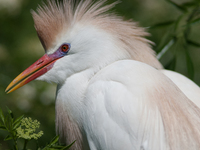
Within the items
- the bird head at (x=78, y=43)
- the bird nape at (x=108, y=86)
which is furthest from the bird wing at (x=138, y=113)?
the bird head at (x=78, y=43)

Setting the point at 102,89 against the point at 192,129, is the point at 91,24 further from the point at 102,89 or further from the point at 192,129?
the point at 192,129

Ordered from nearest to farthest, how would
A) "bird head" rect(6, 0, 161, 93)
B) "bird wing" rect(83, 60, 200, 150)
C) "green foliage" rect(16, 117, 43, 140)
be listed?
"green foliage" rect(16, 117, 43, 140) < "bird wing" rect(83, 60, 200, 150) < "bird head" rect(6, 0, 161, 93)

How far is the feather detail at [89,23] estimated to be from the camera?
1.53 metres

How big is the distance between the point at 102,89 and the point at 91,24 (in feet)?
1.33

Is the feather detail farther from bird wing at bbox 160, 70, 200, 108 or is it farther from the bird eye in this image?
bird wing at bbox 160, 70, 200, 108

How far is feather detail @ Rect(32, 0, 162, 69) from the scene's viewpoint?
5.01 ft

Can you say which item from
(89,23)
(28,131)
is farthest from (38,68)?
(28,131)

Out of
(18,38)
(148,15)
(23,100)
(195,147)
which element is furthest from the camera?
(148,15)

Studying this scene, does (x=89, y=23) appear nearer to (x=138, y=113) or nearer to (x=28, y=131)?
(x=138, y=113)

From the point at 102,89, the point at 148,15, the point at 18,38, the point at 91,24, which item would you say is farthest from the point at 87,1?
→ the point at 148,15

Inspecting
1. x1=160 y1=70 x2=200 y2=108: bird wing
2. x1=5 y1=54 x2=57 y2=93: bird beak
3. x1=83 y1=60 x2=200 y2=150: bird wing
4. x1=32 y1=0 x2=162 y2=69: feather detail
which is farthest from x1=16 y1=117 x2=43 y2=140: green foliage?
x1=160 y1=70 x2=200 y2=108: bird wing

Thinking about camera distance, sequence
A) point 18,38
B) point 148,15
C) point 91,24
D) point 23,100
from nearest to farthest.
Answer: point 91,24
point 23,100
point 18,38
point 148,15

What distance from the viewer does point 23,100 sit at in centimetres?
253

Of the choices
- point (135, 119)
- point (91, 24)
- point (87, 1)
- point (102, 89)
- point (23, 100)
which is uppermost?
point (87, 1)
